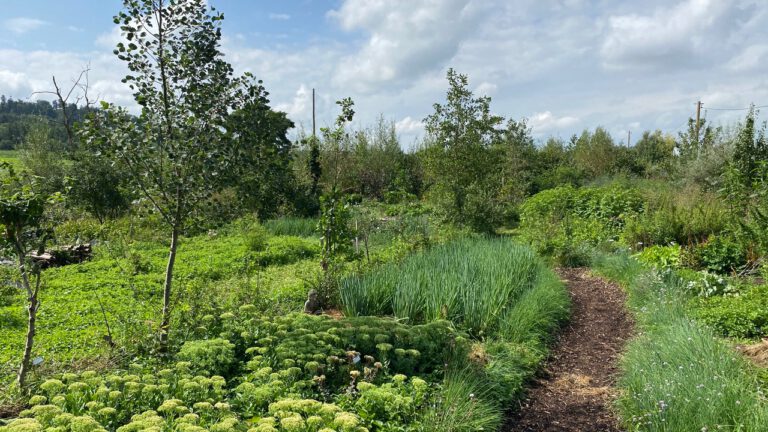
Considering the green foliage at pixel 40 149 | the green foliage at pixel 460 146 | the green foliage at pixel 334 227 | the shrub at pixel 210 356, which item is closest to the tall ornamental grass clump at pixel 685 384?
the shrub at pixel 210 356

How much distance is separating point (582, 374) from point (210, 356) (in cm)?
341

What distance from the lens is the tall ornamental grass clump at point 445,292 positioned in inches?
207

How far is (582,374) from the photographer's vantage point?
4727mm

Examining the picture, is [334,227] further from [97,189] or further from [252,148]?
[97,189]

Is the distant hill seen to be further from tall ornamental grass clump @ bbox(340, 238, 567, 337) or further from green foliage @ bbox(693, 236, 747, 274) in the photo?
green foliage @ bbox(693, 236, 747, 274)

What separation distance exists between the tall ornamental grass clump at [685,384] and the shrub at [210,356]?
9.39 feet

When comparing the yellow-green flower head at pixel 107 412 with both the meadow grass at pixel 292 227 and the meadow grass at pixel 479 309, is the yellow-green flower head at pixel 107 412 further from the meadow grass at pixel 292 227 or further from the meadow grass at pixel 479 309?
the meadow grass at pixel 292 227

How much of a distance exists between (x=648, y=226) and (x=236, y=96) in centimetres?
806

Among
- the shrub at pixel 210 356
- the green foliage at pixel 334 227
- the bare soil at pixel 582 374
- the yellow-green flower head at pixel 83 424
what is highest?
the green foliage at pixel 334 227

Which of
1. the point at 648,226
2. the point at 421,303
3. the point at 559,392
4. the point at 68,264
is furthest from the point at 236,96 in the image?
the point at 648,226

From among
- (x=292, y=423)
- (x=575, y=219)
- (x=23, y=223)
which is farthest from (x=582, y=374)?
(x=575, y=219)

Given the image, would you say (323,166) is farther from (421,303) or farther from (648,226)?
(421,303)

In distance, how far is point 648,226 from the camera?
9.41 m

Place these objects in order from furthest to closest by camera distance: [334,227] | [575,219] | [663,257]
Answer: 1. [575,219]
2. [663,257]
3. [334,227]
